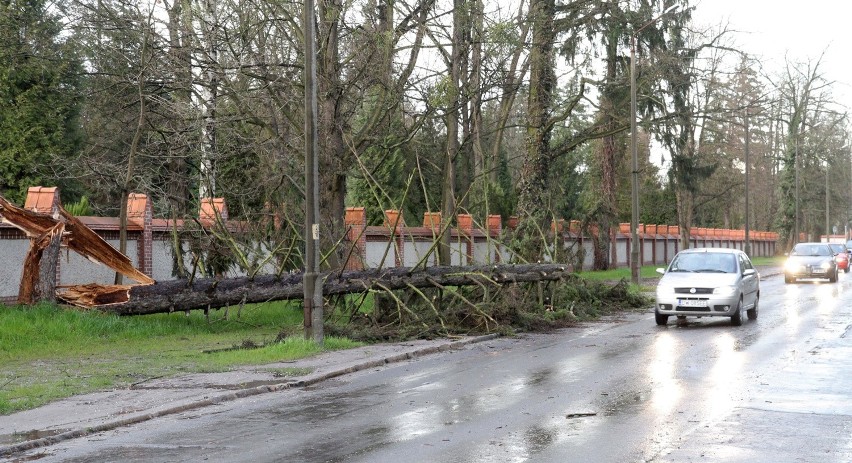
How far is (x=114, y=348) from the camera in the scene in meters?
18.0

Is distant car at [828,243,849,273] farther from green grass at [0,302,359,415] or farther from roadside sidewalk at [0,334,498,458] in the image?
roadside sidewalk at [0,334,498,458]

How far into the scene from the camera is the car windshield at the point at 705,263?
22547 millimetres

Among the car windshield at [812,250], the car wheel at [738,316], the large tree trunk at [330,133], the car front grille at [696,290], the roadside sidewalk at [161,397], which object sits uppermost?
the large tree trunk at [330,133]

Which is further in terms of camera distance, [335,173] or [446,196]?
[446,196]

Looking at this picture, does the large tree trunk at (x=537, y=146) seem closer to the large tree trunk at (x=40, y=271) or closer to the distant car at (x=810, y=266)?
the large tree trunk at (x=40, y=271)

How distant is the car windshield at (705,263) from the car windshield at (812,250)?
22056 mm

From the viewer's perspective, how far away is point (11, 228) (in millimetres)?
20844

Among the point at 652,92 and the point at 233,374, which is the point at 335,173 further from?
the point at 652,92

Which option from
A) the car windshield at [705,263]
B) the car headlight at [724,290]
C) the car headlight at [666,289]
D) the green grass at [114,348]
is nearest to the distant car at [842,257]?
the car windshield at [705,263]

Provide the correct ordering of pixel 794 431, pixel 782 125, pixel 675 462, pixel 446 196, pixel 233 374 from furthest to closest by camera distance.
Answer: pixel 782 125 → pixel 446 196 → pixel 233 374 → pixel 794 431 → pixel 675 462

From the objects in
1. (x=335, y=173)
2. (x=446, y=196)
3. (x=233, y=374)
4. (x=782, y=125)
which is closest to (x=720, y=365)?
(x=233, y=374)

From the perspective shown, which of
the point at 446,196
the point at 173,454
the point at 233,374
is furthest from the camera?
the point at 446,196

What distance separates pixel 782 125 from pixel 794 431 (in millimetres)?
86353

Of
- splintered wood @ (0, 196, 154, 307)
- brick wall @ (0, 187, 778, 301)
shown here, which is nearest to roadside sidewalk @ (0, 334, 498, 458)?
brick wall @ (0, 187, 778, 301)
